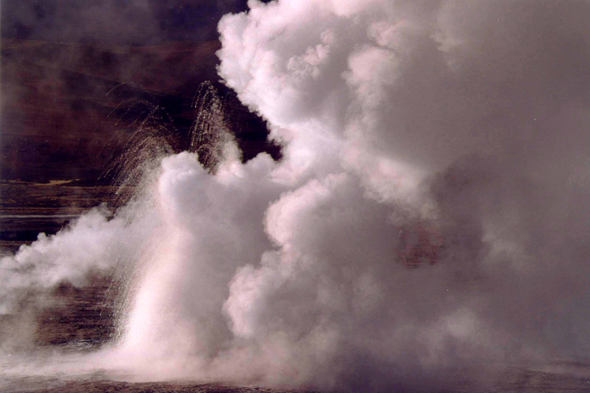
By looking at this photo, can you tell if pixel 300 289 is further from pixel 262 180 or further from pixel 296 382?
pixel 262 180

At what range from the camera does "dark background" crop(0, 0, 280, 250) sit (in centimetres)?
2769

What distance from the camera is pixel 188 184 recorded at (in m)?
10.2

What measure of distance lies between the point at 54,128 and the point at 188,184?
72.9 feet

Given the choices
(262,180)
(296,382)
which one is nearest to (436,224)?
(262,180)

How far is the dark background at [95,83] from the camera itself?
27688 millimetres

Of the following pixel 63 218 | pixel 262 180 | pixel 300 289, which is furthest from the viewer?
Answer: pixel 63 218

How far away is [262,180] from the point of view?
10727 millimetres

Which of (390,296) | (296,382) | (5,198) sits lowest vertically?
(296,382)

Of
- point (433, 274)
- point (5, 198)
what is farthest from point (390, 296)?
point (5, 198)

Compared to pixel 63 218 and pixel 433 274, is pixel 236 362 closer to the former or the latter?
pixel 433 274

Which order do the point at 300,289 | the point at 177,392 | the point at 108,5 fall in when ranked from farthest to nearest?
the point at 108,5 → the point at 300,289 → the point at 177,392

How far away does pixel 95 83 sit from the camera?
3086 cm

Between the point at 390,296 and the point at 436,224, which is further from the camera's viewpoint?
the point at 436,224

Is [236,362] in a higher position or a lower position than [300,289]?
lower
